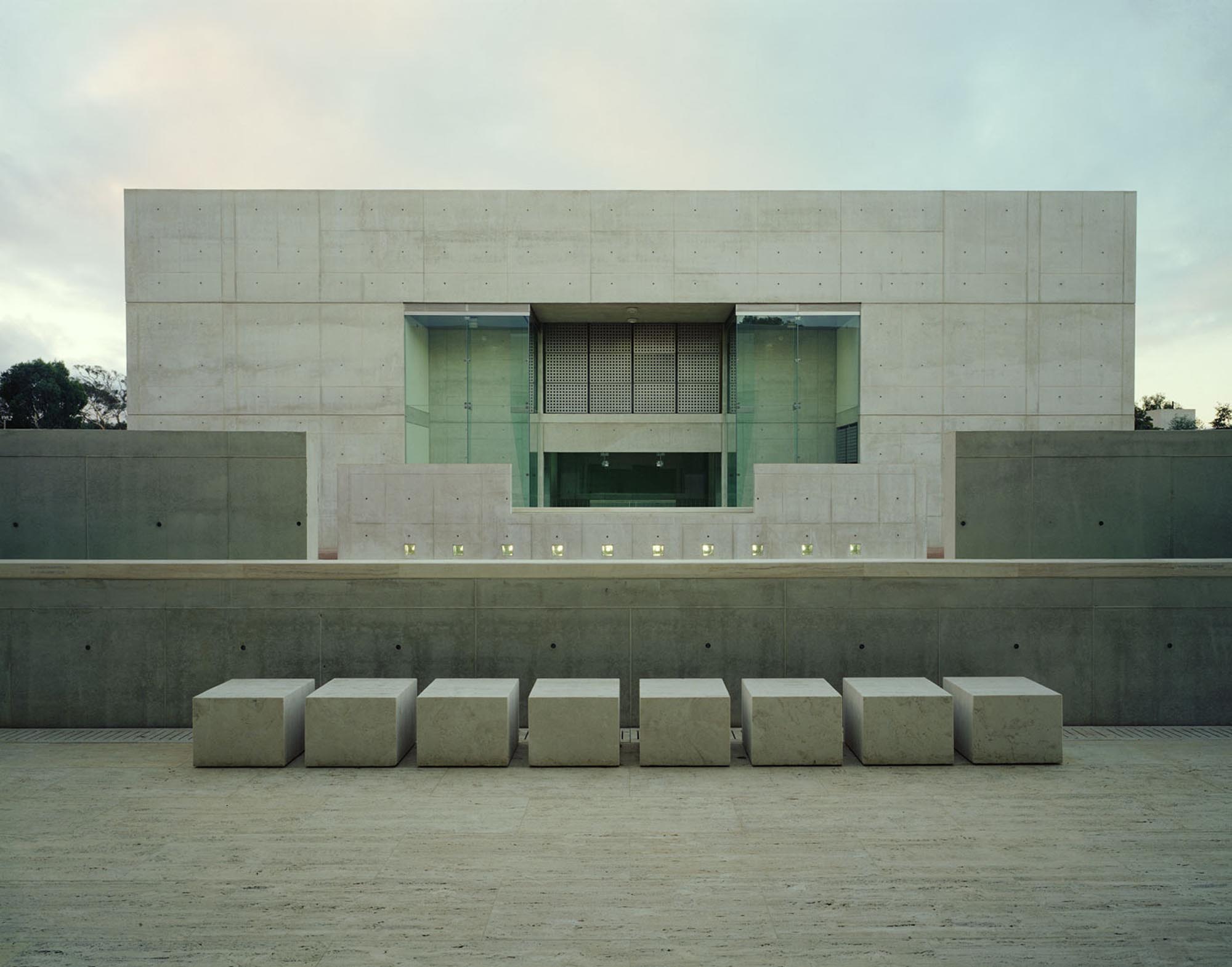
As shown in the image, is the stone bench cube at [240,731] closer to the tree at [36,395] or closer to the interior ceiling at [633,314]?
the interior ceiling at [633,314]

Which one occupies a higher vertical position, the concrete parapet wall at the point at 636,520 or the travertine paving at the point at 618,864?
the concrete parapet wall at the point at 636,520

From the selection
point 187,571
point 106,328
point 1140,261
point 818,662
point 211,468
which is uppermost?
point 106,328

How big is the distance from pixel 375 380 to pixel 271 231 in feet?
16.0

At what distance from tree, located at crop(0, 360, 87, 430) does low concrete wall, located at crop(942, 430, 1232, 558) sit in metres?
63.7

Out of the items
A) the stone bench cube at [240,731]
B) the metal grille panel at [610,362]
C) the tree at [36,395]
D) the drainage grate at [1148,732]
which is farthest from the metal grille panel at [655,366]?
the tree at [36,395]

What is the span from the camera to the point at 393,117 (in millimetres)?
28797

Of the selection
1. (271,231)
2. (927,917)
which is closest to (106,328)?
(271,231)

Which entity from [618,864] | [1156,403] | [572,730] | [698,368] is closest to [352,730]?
[572,730]

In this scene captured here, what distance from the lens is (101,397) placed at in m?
61.1

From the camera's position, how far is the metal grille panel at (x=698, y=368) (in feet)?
71.6

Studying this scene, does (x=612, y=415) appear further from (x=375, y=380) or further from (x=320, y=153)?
(x=320, y=153)

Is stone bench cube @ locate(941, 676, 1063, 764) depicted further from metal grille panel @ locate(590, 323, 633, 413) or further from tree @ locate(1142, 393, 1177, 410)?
tree @ locate(1142, 393, 1177, 410)

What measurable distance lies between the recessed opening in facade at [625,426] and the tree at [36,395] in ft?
162

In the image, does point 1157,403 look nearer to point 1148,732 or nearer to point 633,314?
point 633,314
